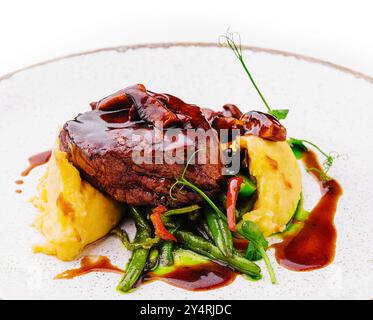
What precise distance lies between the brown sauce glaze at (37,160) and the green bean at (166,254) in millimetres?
2105

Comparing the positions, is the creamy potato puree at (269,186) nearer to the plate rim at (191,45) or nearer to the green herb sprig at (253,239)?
the green herb sprig at (253,239)

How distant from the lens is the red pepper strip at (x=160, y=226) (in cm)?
613

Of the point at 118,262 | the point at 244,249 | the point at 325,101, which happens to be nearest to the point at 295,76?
the point at 325,101

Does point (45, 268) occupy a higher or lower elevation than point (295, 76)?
lower

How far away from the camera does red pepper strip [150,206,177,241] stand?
6.13 m

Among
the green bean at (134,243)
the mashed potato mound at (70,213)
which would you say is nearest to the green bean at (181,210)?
the green bean at (134,243)

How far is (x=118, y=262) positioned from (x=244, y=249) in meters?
1.17

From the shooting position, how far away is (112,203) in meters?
6.48

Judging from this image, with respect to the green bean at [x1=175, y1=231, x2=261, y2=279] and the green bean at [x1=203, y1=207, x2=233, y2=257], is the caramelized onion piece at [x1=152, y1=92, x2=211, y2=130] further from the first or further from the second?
the green bean at [x1=175, y1=231, x2=261, y2=279]

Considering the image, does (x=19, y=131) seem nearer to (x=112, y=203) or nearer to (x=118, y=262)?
(x=112, y=203)

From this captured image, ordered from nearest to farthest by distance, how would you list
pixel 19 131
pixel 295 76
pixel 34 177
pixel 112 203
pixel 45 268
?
pixel 45 268 → pixel 112 203 → pixel 34 177 → pixel 19 131 → pixel 295 76

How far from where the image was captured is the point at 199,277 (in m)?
5.86

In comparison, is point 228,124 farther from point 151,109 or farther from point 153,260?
point 153,260

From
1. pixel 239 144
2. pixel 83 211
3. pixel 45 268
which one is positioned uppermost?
pixel 239 144
